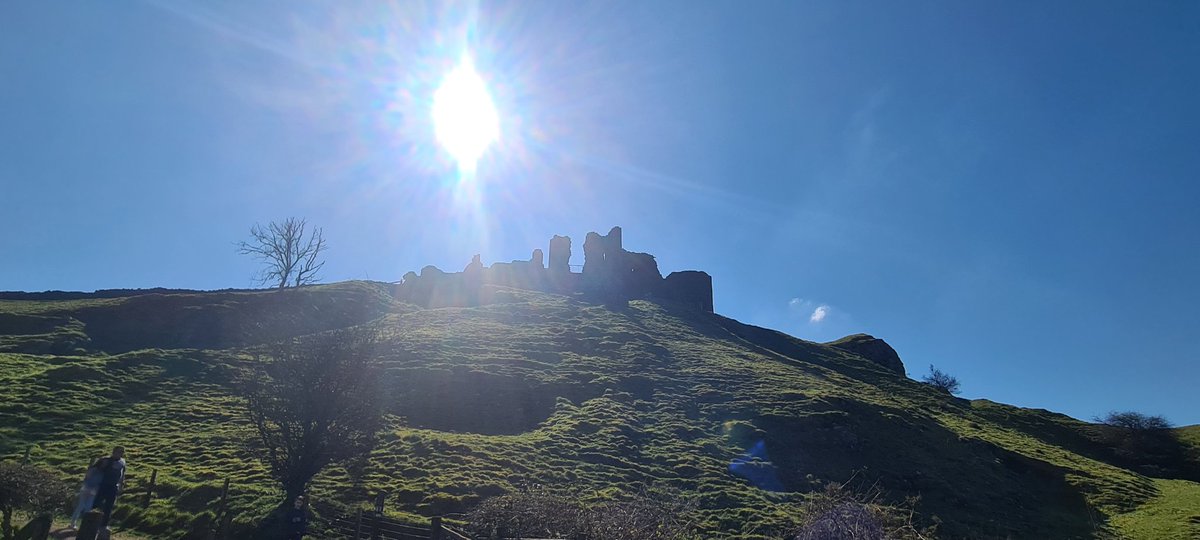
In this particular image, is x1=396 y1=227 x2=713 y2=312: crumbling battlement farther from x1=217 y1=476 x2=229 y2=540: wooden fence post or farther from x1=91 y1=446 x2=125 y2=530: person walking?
x1=91 y1=446 x2=125 y2=530: person walking

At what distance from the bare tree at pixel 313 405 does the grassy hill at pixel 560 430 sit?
5.99 feet

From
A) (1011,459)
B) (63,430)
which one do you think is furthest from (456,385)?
(1011,459)

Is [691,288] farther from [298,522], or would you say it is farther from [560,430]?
[298,522]

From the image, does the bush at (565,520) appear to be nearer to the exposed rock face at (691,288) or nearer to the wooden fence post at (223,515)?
the wooden fence post at (223,515)

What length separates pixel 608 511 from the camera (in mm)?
19344

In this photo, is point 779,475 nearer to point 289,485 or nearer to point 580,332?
point 289,485

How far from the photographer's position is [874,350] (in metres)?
104

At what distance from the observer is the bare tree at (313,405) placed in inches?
939

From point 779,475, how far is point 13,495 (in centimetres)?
3231

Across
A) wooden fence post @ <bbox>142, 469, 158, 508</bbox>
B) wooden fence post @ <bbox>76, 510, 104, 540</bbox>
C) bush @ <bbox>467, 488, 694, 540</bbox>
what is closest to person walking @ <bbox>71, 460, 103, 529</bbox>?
wooden fence post @ <bbox>76, 510, 104, 540</bbox>

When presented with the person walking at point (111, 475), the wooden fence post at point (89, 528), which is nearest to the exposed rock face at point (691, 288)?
the person walking at point (111, 475)

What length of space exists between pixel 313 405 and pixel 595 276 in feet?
273

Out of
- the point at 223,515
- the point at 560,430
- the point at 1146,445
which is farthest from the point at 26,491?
the point at 1146,445

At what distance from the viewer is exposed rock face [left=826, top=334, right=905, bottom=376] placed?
10200 centimetres
